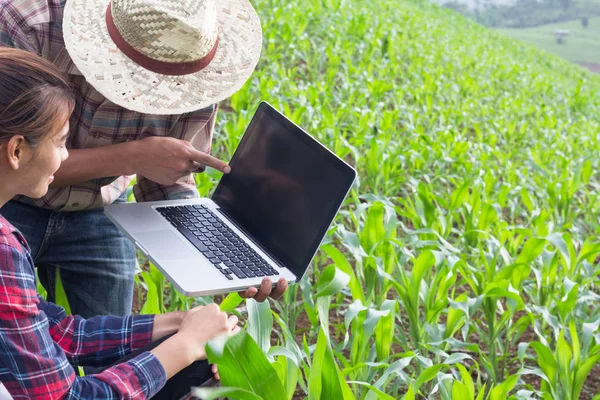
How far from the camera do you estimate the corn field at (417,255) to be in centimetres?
184

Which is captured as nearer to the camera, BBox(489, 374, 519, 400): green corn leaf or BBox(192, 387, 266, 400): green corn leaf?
BBox(192, 387, 266, 400): green corn leaf

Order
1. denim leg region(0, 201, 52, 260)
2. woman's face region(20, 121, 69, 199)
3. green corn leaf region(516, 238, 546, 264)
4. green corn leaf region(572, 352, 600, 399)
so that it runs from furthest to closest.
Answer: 1. green corn leaf region(516, 238, 546, 264)
2. green corn leaf region(572, 352, 600, 399)
3. denim leg region(0, 201, 52, 260)
4. woman's face region(20, 121, 69, 199)

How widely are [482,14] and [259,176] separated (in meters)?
34.6

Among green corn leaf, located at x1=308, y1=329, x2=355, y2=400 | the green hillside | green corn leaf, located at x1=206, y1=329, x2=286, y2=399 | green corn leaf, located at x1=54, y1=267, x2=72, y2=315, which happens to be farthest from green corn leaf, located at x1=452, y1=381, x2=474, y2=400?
the green hillside

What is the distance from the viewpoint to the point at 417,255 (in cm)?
312

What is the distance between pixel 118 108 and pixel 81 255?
35 centimetres

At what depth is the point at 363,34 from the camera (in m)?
7.73

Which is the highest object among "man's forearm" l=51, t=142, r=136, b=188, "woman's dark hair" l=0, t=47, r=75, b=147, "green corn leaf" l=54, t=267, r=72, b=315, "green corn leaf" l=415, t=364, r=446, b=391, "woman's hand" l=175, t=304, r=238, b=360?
"woman's dark hair" l=0, t=47, r=75, b=147

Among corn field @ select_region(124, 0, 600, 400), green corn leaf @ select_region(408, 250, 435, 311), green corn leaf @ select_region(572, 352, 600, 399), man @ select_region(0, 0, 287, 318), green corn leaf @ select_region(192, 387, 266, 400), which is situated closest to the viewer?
green corn leaf @ select_region(192, 387, 266, 400)

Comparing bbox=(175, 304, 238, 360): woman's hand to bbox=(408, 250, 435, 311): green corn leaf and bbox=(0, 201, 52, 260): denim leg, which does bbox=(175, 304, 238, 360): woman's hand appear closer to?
bbox=(0, 201, 52, 260): denim leg

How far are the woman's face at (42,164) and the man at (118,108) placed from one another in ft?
0.77

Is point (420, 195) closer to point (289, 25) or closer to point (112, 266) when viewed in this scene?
point (112, 266)

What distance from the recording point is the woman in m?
1.15

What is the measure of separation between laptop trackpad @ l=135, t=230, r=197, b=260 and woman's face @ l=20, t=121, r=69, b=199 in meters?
0.40
